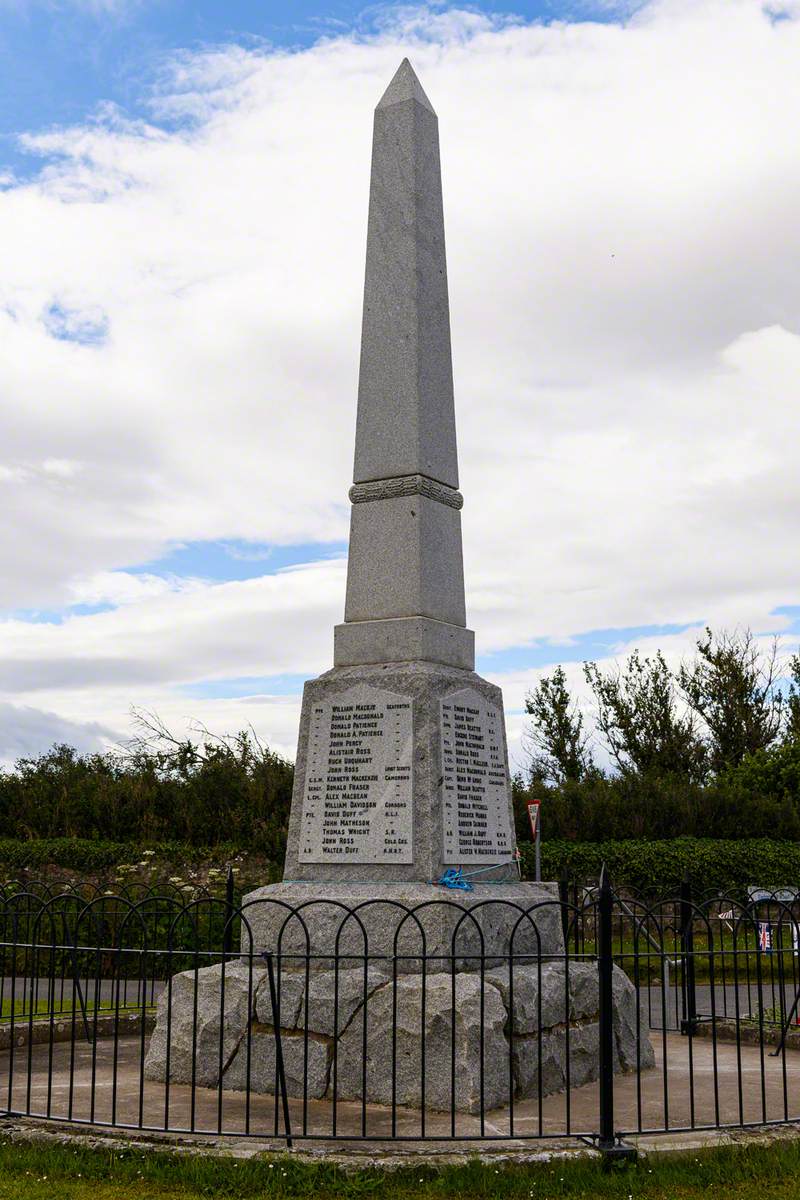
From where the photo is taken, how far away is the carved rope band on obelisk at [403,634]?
783 centimetres

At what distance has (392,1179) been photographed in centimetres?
545

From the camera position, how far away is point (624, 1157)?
570cm

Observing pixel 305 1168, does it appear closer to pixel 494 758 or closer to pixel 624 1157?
pixel 624 1157

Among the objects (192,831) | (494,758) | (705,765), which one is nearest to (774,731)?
(705,765)

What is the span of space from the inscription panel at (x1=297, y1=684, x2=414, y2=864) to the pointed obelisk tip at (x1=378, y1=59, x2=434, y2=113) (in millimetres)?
4516

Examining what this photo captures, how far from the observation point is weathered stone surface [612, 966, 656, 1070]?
25.6ft

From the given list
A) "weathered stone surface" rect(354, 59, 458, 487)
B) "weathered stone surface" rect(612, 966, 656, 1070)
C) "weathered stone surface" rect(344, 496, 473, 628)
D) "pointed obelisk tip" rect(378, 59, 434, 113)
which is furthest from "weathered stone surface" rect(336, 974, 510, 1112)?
"pointed obelisk tip" rect(378, 59, 434, 113)

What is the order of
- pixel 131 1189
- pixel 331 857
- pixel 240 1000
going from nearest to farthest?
pixel 131 1189, pixel 240 1000, pixel 331 857

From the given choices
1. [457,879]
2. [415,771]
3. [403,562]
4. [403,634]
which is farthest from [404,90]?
[457,879]

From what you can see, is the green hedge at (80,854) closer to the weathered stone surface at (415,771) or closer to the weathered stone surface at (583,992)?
the weathered stone surface at (415,771)

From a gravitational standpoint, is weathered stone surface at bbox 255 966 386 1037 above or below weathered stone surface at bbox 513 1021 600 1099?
above

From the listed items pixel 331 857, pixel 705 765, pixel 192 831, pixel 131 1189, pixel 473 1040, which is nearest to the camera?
pixel 131 1189

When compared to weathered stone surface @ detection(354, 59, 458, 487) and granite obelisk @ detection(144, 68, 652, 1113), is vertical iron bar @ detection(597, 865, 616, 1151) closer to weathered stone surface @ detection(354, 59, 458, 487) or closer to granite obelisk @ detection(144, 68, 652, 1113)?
granite obelisk @ detection(144, 68, 652, 1113)

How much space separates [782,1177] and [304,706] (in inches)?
166
